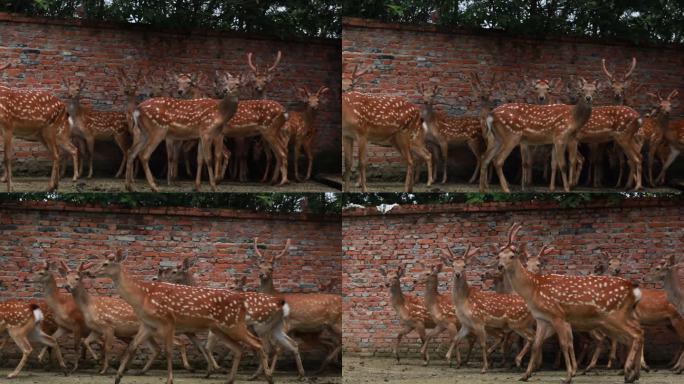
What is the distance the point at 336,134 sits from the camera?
12.9 meters

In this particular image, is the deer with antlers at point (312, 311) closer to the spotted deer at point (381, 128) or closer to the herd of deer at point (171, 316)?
the herd of deer at point (171, 316)

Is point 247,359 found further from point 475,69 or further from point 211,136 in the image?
point 475,69

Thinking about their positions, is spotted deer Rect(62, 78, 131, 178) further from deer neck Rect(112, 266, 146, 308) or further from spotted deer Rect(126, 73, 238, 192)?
deer neck Rect(112, 266, 146, 308)

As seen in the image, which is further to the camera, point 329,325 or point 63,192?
point 329,325

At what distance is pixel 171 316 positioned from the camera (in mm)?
11727

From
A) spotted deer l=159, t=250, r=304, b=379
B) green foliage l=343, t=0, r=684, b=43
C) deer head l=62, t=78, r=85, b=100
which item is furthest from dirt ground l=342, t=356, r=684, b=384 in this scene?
deer head l=62, t=78, r=85, b=100

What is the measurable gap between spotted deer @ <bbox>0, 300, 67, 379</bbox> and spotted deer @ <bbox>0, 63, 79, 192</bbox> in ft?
3.34

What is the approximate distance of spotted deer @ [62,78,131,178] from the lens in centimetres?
1206

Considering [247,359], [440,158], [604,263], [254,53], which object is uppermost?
[254,53]

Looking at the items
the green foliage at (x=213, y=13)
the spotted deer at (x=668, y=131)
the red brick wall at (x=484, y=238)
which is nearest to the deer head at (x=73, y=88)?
the green foliage at (x=213, y=13)

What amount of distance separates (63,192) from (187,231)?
4.26 ft

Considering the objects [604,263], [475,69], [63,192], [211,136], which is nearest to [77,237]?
[63,192]

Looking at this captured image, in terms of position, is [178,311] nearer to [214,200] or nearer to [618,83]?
[214,200]

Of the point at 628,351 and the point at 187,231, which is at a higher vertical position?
the point at 187,231
